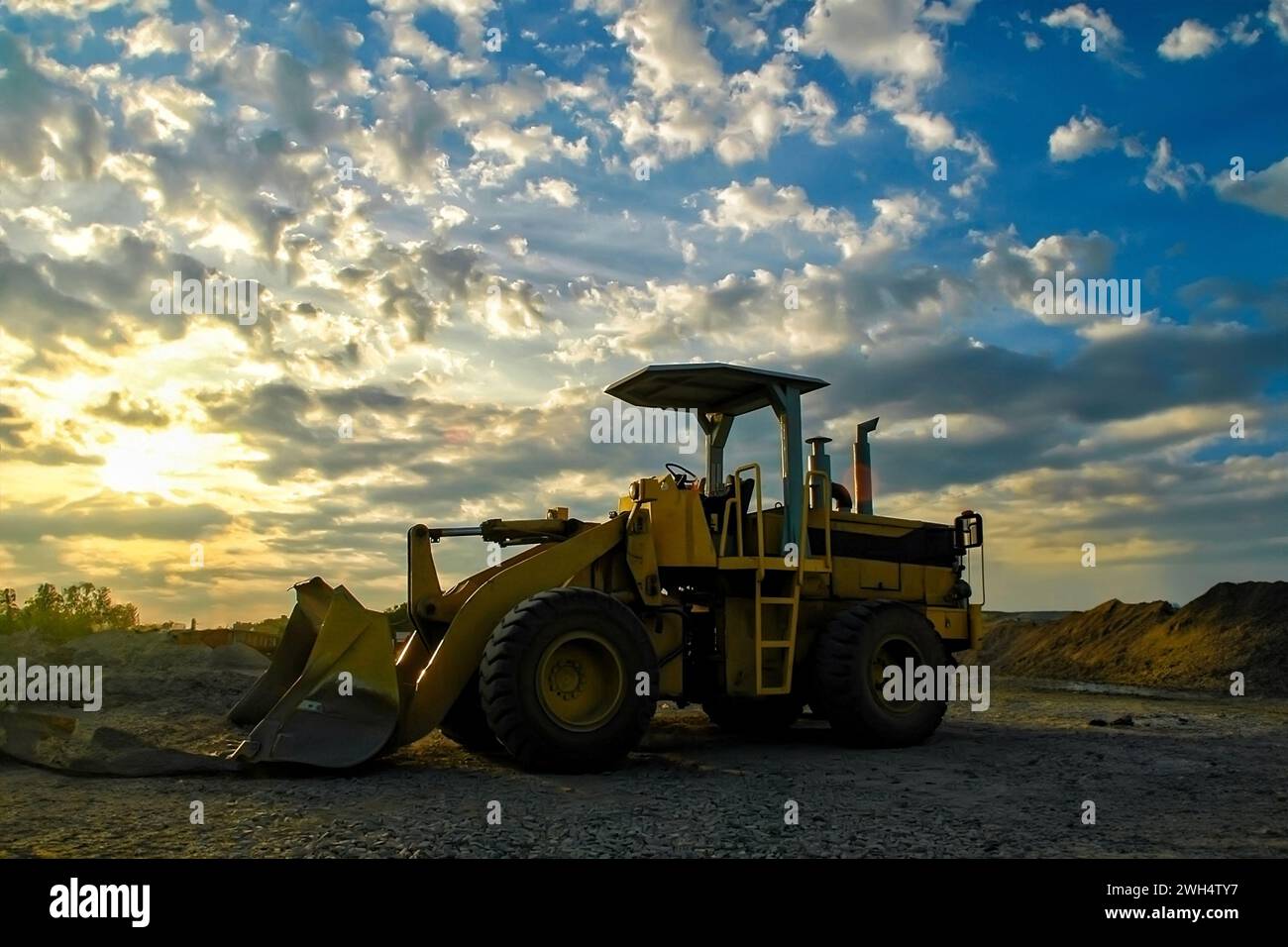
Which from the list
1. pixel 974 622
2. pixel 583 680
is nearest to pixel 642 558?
pixel 583 680

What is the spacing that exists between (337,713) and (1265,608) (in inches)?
781

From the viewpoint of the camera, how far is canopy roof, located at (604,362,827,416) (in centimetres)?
1091

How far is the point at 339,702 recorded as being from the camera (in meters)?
8.56

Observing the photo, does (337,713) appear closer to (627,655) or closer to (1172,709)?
(627,655)

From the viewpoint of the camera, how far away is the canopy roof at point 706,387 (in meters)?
10.9

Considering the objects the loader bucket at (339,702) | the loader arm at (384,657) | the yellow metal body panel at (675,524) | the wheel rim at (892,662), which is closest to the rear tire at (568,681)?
the loader arm at (384,657)

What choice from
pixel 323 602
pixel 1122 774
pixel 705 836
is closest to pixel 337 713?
pixel 323 602

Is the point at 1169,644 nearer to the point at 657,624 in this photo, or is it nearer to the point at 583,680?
the point at 657,624

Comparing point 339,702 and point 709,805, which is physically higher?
point 339,702

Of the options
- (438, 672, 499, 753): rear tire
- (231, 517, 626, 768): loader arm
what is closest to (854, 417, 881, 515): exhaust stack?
(231, 517, 626, 768): loader arm

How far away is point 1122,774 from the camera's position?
9133mm

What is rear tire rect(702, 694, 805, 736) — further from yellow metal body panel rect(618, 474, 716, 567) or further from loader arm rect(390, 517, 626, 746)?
loader arm rect(390, 517, 626, 746)

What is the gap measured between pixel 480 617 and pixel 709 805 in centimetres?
272

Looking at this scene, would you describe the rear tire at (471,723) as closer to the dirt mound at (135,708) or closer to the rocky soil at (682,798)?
the rocky soil at (682,798)
